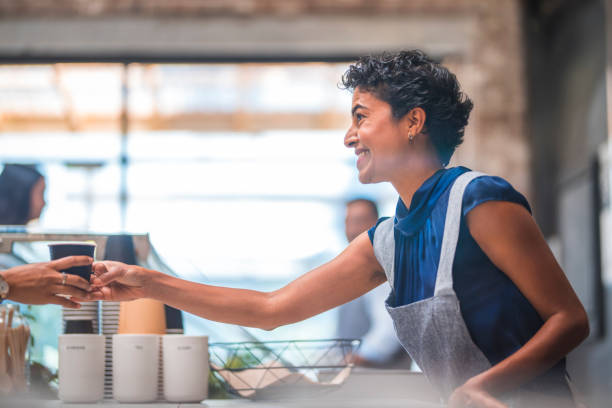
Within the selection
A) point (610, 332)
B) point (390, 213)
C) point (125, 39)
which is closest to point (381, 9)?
point (125, 39)

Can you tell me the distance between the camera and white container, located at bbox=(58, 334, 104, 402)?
0.95m

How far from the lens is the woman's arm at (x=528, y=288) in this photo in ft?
2.68

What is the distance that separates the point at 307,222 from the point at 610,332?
2496mm

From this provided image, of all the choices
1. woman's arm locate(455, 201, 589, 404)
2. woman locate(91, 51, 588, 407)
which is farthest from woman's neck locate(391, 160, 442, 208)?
woman's arm locate(455, 201, 589, 404)

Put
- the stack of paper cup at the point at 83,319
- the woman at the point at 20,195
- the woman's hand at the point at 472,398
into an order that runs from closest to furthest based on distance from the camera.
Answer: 1. the woman's hand at the point at 472,398
2. the stack of paper cup at the point at 83,319
3. the woman at the point at 20,195

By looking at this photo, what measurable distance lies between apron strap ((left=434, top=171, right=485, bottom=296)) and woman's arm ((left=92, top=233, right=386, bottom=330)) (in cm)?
23

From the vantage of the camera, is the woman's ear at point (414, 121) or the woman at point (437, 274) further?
the woman's ear at point (414, 121)

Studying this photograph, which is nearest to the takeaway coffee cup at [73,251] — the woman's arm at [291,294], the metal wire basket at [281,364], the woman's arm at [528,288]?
the woman's arm at [291,294]

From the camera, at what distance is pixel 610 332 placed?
382cm

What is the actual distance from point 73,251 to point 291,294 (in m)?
0.37

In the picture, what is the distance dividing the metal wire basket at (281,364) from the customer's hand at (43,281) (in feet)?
0.81

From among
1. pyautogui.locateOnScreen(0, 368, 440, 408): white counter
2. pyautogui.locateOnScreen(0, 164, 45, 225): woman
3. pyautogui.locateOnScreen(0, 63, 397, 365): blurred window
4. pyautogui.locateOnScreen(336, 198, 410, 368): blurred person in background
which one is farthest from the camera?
pyautogui.locateOnScreen(0, 63, 397, 365): blurred window

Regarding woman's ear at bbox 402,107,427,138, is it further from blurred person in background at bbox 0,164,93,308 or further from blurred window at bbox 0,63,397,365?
blurred window at bbox 0,63,397,365

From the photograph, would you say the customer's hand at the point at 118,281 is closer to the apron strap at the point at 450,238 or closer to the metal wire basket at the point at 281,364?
the metal wire basket at the point at 281,364
